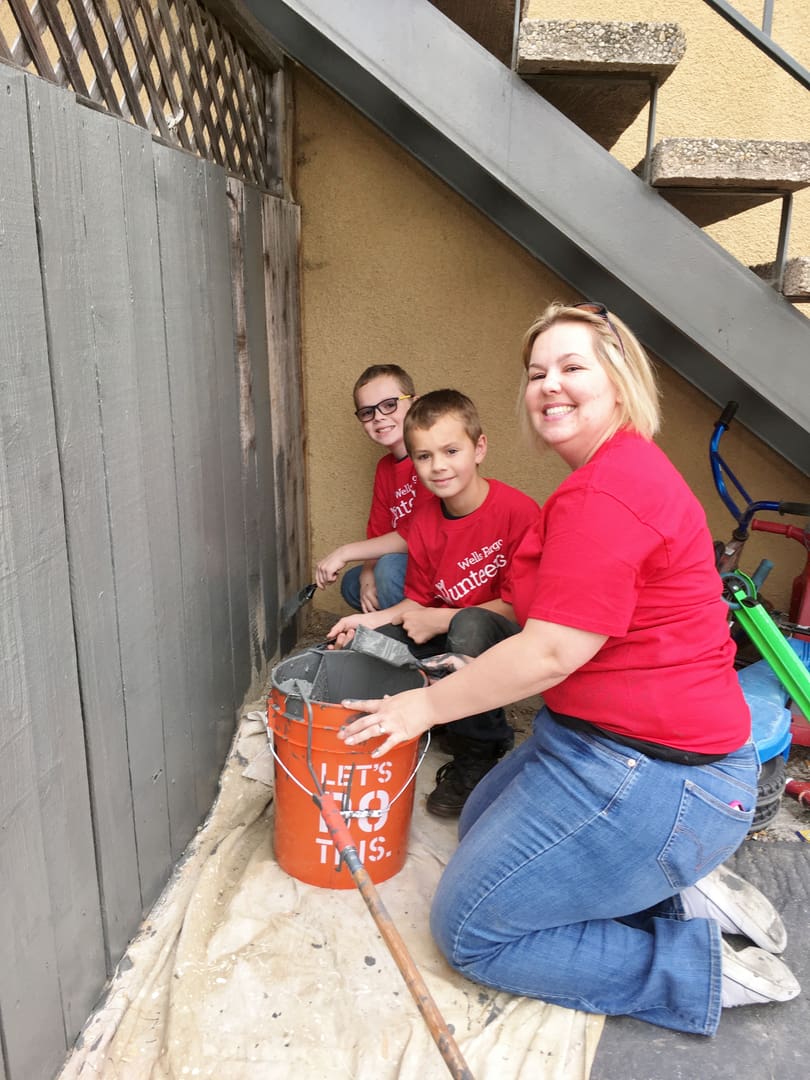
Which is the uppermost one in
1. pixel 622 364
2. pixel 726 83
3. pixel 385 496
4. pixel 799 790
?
pixel 726 83

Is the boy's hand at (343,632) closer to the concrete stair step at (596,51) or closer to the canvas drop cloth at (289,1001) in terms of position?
the canvas drop cloth at (289,1001)

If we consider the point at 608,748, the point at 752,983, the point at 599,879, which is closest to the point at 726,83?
the point at 608,748

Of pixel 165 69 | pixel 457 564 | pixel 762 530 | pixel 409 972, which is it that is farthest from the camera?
pixel 762 530

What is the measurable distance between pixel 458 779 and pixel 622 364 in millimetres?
1408

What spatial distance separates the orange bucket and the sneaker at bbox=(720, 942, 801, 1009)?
82cm

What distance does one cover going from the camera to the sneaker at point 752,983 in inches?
70.0

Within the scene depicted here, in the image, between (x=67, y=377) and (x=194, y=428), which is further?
(x=194, y=428)

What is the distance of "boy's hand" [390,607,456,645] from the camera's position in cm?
252

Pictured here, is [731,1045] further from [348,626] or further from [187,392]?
[187,392]

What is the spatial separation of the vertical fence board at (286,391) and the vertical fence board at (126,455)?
119 centimetres

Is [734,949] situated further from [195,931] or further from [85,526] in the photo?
[85,526]

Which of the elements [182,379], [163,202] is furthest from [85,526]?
[163,202]

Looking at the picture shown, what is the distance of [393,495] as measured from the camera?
314 cm

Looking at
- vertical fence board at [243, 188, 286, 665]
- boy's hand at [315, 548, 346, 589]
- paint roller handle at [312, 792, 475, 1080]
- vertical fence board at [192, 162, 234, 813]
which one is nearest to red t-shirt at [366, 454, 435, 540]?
boy's hand at [315, 548, 346, 589]
